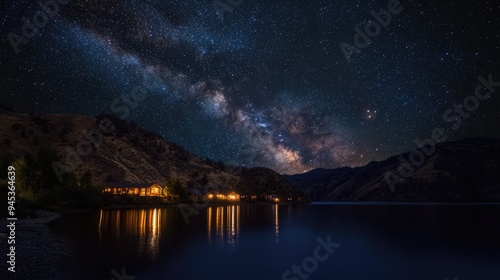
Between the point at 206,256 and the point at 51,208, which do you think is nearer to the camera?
the point at 206,256

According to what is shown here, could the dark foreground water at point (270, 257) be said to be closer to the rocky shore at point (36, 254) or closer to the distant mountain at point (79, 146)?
the rocky shore at point (36, 254)

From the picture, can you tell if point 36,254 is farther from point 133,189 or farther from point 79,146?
point 79,146

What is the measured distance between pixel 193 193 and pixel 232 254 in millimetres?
141132

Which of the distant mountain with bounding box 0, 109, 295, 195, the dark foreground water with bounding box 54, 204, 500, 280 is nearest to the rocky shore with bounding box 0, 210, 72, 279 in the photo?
the dark foreground water with bounding box 54, 204, 500, 280

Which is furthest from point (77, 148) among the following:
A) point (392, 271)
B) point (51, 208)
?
point (392, 271)

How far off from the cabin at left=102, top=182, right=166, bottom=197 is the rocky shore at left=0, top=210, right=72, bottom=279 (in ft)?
339

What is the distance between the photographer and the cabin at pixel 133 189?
5684 inches

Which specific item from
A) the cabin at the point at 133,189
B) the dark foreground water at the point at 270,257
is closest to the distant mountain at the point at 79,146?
the cabin at the point at 133,189

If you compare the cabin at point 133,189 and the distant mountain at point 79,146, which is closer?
the cabin at point 133,189

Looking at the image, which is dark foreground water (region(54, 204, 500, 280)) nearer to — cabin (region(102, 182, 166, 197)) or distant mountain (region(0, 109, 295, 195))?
cabin (region(102, 182, 166, 197))

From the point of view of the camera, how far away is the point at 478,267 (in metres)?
36.5

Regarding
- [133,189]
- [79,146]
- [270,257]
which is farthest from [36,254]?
[79,146]

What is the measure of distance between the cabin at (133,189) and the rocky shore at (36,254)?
10345 centimetres

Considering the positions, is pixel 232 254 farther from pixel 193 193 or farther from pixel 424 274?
pixel 193 193
